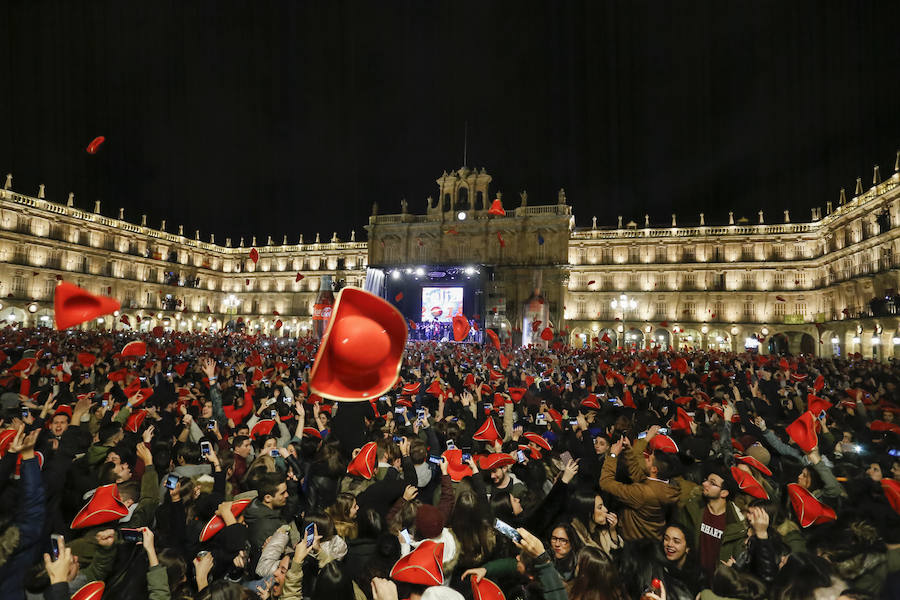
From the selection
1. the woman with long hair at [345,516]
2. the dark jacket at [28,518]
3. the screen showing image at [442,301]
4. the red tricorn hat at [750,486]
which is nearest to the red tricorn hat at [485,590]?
the woman with long hair at [345,516]

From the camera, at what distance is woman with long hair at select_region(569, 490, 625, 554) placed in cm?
413

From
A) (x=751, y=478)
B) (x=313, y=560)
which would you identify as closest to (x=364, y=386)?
(x=313, y=560)

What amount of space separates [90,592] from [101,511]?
78 cm

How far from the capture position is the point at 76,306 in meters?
6.36

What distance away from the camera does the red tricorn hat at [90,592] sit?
9.74ft

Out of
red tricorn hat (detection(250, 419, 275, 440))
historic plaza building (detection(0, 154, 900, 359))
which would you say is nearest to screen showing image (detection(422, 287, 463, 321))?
historic plaza building (detection(0, 154, 900, 359))

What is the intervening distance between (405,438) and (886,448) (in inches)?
281

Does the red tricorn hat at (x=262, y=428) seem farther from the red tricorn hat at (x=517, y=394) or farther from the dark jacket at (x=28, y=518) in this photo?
the red tricorn hat at (x=517, y=394)

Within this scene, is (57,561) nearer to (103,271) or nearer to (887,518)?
(887,518)

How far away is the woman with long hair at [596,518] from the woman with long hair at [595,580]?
37.1 inches

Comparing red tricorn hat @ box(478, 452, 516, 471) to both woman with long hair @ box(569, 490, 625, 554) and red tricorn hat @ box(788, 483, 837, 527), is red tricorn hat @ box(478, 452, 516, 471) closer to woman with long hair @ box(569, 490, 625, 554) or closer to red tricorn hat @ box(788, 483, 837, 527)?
woman with long hair @ box(569, 490, 625, 554)

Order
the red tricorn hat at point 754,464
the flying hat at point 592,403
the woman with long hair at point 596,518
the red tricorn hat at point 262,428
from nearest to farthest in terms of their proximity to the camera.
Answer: the woman with long hair at point 596,518, the red tricorn hat at point 754,464, the red tricorn hat at point 262,428, the flying hat at point 592,403

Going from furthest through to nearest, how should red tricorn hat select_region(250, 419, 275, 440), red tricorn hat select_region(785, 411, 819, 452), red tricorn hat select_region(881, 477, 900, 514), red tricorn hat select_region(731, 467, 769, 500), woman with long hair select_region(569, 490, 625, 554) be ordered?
red tricorn hat select_region(250, 419, 275, 440) < red tricorn hat select_region(785, 411, 819, 452) < red tricorn hat select_region(731, 467, 769, 500) < red tricorn hat select_region(881, 477, 900, 514) < woman with long hair select_region(569, 490, 625, 554)

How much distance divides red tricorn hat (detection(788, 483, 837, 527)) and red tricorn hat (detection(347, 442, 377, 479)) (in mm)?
4141
